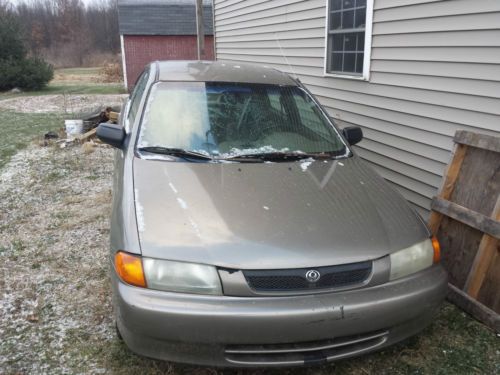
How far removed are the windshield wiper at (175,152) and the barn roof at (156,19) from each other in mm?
18448

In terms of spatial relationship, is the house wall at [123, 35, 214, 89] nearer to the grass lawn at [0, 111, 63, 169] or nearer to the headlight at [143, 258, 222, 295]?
the grass lawn at [0, 111, 63, 169]

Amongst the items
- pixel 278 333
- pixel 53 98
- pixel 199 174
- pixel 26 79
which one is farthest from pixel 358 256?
pixel 26 79

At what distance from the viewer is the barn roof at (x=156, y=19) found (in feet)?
64.8

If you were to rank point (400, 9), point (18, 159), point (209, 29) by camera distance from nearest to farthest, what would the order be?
point (400, 9) < point (18, 159) < point (209, 29)

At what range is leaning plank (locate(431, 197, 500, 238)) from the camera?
2.88 meters

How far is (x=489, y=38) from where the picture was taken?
330 cm

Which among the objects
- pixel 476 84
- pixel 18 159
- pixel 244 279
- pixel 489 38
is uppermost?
pixel 489 38

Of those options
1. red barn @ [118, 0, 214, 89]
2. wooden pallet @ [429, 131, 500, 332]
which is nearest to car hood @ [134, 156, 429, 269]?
wooden pallet @ [429, 131, 500, 332]

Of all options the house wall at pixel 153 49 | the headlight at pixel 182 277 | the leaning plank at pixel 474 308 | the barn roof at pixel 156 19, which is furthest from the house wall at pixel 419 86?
the barn roof at pixel 156 19

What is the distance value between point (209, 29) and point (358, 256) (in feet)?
65.4

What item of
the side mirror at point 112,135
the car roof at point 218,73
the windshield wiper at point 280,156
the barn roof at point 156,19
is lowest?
the windshield wiper at point 280,156

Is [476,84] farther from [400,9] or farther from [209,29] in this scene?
[209,29]

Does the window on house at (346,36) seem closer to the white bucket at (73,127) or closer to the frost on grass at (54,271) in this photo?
the frost on grass at (54,271)

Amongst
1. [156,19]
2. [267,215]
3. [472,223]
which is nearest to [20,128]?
[267,215]
